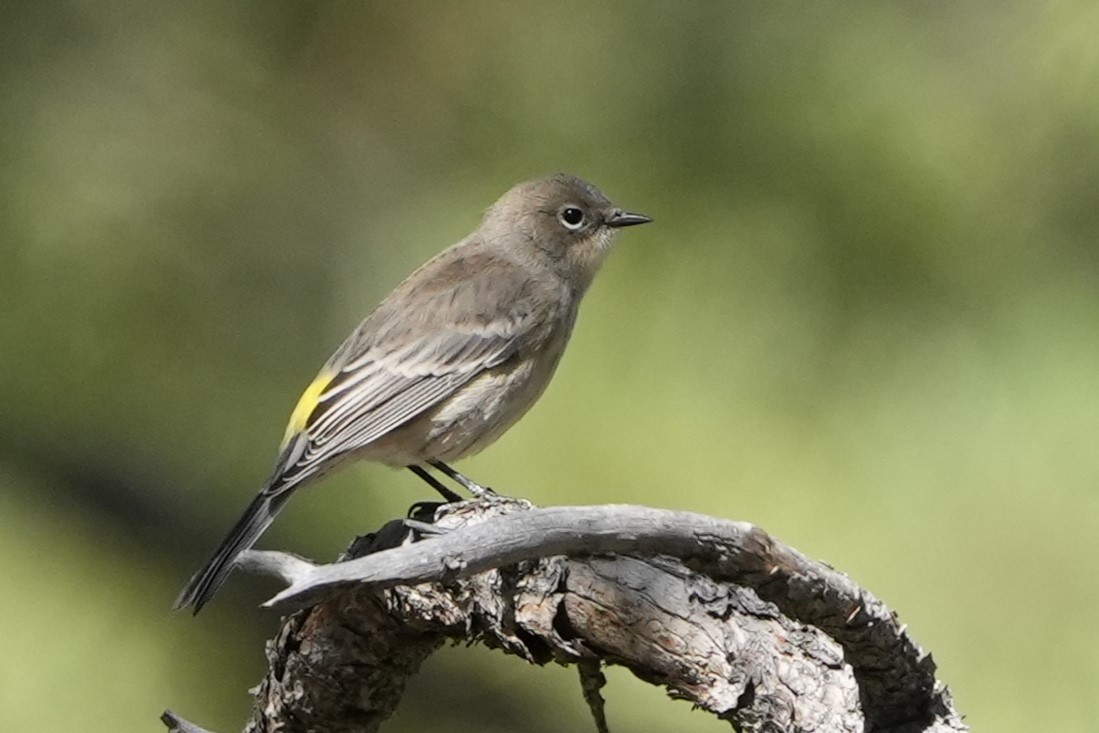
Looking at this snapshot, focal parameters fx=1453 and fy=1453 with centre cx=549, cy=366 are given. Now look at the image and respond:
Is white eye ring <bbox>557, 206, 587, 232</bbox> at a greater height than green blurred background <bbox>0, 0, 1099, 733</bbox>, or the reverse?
white eye ring <bbox>557, 206, 587, 232</bbox>

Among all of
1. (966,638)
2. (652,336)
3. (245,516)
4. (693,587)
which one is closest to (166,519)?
(245,516)

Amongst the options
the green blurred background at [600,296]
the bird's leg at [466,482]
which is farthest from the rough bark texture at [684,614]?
the bird's leg at [466,482]

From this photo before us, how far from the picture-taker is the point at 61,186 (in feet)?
9.93

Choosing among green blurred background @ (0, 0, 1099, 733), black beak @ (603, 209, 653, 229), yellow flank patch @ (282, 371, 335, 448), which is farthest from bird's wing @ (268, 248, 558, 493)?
black beak @ (603, 209, 653, 229)

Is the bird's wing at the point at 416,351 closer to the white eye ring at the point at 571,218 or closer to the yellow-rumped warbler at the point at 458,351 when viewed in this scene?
the yellow-rumped warbler at the point at 458,351

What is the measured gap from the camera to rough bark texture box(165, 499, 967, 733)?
1.79 meters

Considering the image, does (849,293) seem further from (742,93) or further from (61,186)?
(61,186)

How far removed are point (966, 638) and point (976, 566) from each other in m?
0.11

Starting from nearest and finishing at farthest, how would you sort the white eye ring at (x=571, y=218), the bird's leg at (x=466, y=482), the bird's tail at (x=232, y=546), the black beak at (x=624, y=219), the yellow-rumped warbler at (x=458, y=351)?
the bird's tail at (x=232, y=546), the black beak at (x=624, y=219), the bird's leg at (x=466, y=482), the yellow-rumped warbler at (x=458, y=351), the white eye ring at (x=571, y=218)

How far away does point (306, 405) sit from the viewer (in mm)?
3230

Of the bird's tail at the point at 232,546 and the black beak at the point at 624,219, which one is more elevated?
the black beak at the point at 624,219

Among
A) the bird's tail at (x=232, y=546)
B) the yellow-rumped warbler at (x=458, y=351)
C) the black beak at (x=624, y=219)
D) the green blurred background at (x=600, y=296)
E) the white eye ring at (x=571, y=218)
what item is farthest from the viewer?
the white eye ring at (x=571, y=218)

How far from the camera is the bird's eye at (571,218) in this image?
3.79 meters

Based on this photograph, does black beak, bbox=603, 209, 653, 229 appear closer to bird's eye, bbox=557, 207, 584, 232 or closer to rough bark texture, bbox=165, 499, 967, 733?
bird's eye, bbox=557, 207, 584, 232
